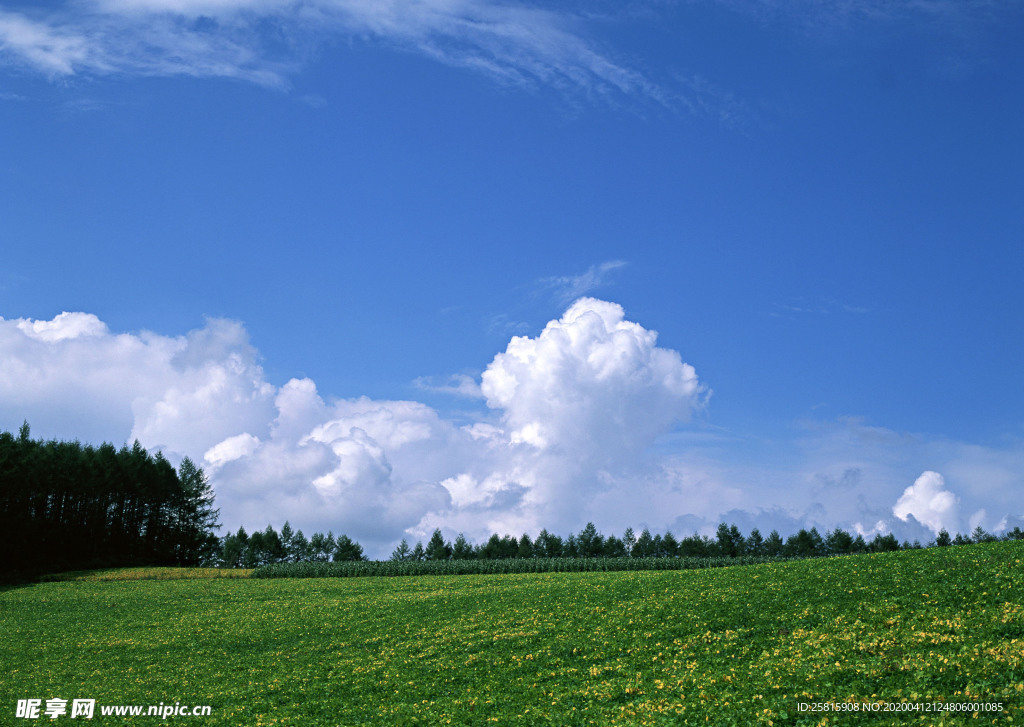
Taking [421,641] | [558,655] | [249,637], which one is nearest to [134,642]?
[249,637]

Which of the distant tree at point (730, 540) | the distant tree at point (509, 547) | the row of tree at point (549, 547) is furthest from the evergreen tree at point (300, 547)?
the distant tree at point (730, 540)

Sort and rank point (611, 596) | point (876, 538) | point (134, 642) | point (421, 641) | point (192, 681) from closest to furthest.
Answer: point (192, 681), point (421, 641), point (611, 596), point (134, 642), point (876, 538)

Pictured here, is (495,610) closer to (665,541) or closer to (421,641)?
(421,641)

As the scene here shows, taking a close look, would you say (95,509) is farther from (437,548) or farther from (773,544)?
(773,544)

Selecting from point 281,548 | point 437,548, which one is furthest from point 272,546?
point 437,548

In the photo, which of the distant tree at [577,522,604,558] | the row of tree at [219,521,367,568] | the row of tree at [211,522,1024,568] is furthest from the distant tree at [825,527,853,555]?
the row of tree at [219,521,367,568]

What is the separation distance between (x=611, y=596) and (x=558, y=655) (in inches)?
422

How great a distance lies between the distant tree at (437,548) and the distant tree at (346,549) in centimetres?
1428

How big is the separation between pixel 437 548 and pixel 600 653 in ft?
331

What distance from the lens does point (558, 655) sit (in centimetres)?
2861

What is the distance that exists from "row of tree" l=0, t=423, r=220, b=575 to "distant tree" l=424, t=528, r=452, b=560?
3694cm

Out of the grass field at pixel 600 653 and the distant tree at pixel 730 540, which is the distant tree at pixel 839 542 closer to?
the distant tree at pixel 730 540

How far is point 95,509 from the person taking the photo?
10494 cm

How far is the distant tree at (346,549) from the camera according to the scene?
130 meters
